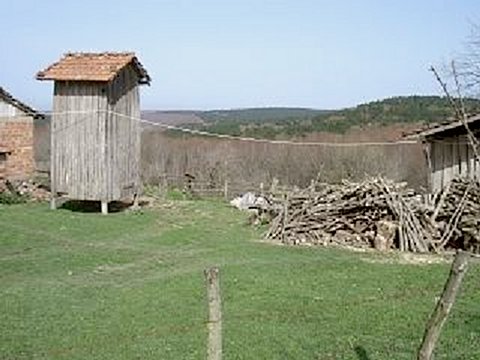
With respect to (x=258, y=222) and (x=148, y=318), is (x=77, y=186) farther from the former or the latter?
(x=148, y=318)

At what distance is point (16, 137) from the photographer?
89.6 feet

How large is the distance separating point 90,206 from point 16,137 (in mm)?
4138

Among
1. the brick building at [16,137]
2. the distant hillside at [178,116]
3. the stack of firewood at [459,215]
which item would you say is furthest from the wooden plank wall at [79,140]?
the distant hillside at [178,116]

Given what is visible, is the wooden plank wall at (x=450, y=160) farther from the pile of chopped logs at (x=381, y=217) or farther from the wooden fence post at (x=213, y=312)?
the wooden fence post at (x=213, y=312)

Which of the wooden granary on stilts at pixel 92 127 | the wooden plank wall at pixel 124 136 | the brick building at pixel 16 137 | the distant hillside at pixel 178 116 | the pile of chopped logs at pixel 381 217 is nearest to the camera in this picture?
the pile of chopped logs at pixel 381 217

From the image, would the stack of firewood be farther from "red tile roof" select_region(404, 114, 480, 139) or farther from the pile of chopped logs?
"red tile roof" select_region(404, 114, 480, 139)

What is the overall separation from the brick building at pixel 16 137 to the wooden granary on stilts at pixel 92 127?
2691 mm

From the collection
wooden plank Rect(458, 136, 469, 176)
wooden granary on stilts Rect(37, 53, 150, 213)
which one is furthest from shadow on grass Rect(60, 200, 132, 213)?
wooden plank Rect(458, 136, 469, 176)

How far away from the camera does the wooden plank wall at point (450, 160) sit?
1905 centimetres

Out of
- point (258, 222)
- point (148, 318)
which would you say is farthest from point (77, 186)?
point (148, 318)

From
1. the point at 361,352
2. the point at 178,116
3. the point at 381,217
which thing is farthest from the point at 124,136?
the point at 178,116

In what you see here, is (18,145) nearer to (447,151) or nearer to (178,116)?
(447,151)

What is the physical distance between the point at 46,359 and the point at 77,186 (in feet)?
50.7

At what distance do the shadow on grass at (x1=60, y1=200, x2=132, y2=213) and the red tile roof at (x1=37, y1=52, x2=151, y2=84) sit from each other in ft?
13.9
